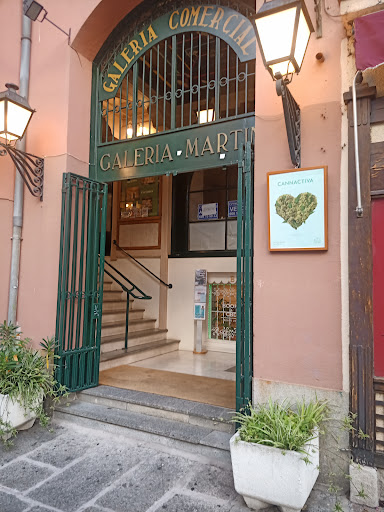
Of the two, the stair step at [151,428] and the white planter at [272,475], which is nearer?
the white planter at [272,475]

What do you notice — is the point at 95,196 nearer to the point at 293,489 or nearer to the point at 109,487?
the point at 109,487

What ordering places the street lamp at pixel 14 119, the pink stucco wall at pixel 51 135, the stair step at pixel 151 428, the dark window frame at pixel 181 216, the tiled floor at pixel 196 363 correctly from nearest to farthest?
1. the stair step at pixel 151 428
2. the street lamp at pixel 14 119
3. the pink stucco wall at pixel 51 135
4. the tiled floor at pixel 196 363
5. the dark window frame at pixel 181 216

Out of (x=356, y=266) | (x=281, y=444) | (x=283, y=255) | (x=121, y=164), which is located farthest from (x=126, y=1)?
(x=281, y=444)

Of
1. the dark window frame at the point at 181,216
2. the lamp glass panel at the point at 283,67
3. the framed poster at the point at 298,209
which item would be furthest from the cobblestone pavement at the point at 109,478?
the dark window frame at the point at 181,216

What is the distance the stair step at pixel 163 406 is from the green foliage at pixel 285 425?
0.51 metres

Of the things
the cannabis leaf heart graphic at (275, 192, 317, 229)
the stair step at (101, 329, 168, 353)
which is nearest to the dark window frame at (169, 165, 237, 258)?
the stair step at (101, 329, 168, 353)

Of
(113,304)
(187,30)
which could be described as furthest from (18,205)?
(187,30)

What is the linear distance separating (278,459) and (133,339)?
410cm

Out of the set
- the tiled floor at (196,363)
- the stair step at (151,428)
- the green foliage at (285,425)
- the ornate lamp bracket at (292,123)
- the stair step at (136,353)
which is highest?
the ornate lamp bracket at (292,123)

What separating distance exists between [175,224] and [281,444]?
17.7ft

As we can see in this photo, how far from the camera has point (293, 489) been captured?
2.50m

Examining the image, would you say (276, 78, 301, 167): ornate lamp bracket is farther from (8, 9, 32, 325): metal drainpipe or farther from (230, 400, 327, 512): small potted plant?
(8, 9, 32, 325): metal drainpipe

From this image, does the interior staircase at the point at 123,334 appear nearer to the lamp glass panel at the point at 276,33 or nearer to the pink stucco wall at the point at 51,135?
the pink stucco wall at the point at 51,135

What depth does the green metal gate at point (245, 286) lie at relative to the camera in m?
3.36
